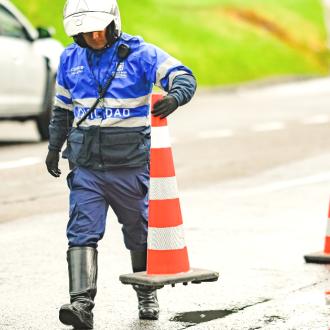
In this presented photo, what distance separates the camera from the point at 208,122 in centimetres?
2123

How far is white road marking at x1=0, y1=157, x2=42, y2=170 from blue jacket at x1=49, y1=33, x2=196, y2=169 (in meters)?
8.06

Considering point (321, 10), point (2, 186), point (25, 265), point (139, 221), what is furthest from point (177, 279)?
point (321, 10)

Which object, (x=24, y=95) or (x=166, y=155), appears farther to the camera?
(x=24, y=95)

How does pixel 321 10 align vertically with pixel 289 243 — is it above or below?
above

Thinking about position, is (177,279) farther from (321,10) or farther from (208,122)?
(321,10)

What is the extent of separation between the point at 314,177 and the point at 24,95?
200 inches

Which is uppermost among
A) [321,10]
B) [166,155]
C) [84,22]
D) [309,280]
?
[321,10]

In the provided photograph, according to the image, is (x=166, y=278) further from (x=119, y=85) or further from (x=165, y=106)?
(x=119, y=85)

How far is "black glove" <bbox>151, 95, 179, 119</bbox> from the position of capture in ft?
22.2

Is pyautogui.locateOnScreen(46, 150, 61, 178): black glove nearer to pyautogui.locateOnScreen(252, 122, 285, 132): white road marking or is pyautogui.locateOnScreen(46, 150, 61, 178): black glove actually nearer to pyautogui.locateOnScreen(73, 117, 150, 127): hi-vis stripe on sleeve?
pyautogui.locateOnScreen(73, 117, 150, 127): hi-vis stripe on sleeve

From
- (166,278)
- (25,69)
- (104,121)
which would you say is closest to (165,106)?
(104,121)

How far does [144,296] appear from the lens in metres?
7.16

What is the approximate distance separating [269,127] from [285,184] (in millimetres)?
6858

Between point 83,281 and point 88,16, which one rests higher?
point 88,16
